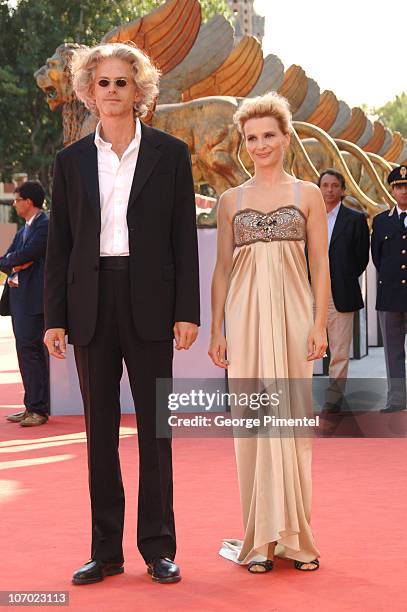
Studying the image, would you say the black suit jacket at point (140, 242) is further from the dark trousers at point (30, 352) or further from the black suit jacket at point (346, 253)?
the dark trousers at point (30, 352)

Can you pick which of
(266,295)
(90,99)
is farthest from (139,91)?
(266,295)

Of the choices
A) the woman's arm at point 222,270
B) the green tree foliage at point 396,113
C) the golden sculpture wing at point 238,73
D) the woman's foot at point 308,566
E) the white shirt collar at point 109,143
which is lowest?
the woman's foot at point 308,566

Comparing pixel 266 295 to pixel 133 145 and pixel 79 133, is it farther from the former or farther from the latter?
pixel 79 133

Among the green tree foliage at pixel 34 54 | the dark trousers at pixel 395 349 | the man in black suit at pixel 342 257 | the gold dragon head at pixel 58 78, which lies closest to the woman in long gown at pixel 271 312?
the man in black suit at pixel 342 257

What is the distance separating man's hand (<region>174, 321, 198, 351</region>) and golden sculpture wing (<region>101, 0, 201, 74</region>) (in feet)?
40.4

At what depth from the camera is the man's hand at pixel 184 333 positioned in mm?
4469

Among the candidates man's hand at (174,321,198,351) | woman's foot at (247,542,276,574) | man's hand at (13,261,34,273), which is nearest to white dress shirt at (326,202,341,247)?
man's hand at (13,261,34,273)

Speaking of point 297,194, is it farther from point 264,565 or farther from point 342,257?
point 342,257

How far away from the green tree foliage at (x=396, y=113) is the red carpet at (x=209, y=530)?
376 feet

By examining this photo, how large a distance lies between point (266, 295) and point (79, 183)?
2.74ft

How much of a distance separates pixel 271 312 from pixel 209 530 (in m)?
1.21

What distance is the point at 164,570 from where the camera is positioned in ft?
14.9

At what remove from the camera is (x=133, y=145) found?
4.53 meters

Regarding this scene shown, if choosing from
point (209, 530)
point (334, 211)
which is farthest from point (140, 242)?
point (334, 211)
